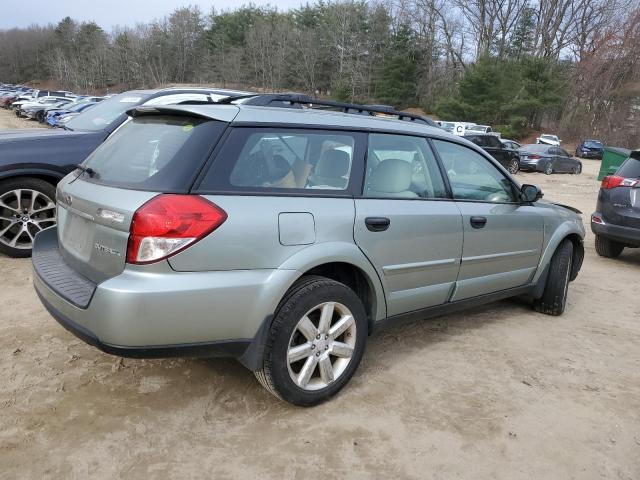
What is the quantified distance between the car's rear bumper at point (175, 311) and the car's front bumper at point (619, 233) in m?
5.57

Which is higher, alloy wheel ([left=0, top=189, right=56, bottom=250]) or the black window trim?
the black window trim

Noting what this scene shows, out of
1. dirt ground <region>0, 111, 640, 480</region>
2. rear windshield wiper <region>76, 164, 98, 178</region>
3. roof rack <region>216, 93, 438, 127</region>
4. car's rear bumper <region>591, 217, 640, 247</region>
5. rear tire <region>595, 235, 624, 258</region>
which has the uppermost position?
roof rack <region>216, 93, 438, 127</region>

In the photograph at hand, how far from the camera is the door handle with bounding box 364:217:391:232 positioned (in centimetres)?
301

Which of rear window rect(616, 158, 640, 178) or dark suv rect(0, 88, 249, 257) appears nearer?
dark suv rect(0, 88, 249, 257)

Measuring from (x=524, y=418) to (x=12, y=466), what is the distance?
261cm

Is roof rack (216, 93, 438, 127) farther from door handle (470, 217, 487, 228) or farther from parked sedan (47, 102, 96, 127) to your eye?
parked sedan (47, 102, 96, 127)

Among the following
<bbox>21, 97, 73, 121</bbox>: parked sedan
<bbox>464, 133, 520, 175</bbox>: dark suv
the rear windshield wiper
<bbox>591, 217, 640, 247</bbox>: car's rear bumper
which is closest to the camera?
the rear windshield wiper

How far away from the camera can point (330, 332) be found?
114 inches

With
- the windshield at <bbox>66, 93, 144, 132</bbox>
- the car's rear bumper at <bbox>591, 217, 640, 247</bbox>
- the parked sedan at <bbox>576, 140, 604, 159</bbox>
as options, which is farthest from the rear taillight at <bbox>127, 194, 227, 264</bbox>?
the parked sedan at <bbox>576, 140, 604, 159</bbox>

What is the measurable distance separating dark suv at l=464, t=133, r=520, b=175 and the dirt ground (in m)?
16.0

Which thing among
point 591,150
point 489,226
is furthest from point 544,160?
point 489,226

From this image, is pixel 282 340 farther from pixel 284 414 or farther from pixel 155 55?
pixel 155 55

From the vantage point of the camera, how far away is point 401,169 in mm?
3373

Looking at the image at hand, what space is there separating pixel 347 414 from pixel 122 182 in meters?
1.74
